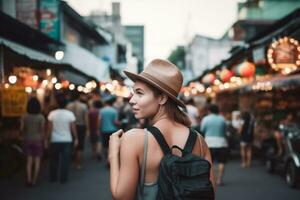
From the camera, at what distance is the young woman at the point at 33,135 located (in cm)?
973

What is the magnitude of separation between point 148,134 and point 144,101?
0.25m

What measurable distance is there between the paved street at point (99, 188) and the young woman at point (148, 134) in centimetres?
586

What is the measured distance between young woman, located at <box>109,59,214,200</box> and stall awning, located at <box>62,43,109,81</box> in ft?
54.4

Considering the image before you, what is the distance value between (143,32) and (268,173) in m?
94.2

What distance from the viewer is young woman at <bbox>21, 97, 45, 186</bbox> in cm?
973

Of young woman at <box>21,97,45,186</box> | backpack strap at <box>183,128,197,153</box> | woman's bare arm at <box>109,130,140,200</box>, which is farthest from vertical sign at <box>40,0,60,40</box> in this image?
woman's bare arm at <box>109,130,140,200</box>

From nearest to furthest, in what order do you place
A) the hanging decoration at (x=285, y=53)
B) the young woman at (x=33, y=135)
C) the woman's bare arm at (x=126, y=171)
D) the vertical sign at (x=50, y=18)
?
the woman's bare arm at (x=126, y=171), the young woman at (x=33, y=135), the hanging decoration at (x=285, y=53), the vertical sign at (x=50, y=18)

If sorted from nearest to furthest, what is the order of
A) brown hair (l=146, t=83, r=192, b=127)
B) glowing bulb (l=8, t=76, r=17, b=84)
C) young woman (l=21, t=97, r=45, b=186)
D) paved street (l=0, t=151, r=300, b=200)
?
brown hair (l=146, t=83, r=192, b=127) < paved street (l=0, t=151, r=300, b=200) < young woman (l=21, t=97, r=45, b=186) < glowing bulb (l=8, t=76, r=17, b=84)

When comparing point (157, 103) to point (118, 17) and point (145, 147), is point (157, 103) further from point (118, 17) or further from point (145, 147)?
point (118, 17)

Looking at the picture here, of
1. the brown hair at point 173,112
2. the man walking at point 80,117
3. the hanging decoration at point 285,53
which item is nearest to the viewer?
the brown hair at point 173,112

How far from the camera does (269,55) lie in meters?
10.5

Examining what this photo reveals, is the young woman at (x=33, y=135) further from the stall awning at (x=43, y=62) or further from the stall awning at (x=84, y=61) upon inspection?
the stall awning at (x=84, y=61)

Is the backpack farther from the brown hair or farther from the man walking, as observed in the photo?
the man walking

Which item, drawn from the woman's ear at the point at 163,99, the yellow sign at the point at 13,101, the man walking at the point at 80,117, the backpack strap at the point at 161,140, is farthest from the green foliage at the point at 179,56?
the backpack strap at the point at 161,140
